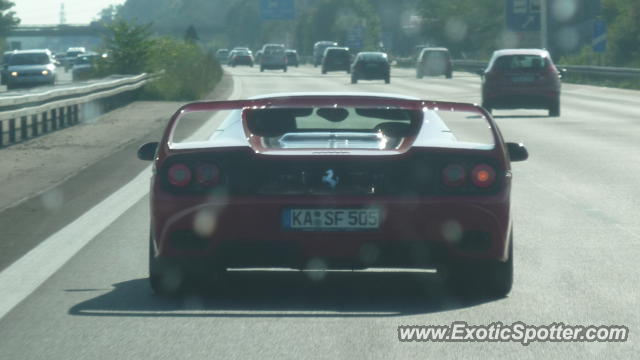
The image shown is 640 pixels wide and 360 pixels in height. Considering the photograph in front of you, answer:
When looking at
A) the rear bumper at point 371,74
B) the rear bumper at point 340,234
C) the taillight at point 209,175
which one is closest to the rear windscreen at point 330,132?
the taillight at point 209,175

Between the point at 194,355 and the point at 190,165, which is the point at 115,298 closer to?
the point at 190,165

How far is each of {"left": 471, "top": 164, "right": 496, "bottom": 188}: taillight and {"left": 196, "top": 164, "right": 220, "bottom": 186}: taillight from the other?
1.30m

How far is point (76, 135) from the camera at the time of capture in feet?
78.5

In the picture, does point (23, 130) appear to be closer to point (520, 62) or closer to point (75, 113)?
point (75, 113)

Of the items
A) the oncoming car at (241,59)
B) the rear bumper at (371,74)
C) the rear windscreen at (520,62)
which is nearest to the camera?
the rear windscreen at (520,62)

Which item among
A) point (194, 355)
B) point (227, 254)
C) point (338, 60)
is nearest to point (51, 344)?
Answer: point (194, 355)

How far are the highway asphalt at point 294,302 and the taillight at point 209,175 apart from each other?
2.07 ft

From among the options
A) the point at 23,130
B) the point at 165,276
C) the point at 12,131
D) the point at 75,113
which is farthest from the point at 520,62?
the point at 165,276

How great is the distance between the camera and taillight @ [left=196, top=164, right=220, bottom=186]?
7.62 m

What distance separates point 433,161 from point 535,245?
9.23ft

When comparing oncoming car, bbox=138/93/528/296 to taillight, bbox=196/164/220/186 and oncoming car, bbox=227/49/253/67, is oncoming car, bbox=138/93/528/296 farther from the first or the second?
oncoming car, bbox=227/49/253/67

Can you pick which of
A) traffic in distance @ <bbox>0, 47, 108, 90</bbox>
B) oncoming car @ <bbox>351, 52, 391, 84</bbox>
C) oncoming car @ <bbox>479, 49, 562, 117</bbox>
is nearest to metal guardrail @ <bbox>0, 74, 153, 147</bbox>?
oncoming car @ <bbox>479, 49, 562, 117</bbox>

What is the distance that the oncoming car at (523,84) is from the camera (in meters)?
31.9

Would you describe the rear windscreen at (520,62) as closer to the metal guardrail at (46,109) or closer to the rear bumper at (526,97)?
the rear bumper at (526,97)
